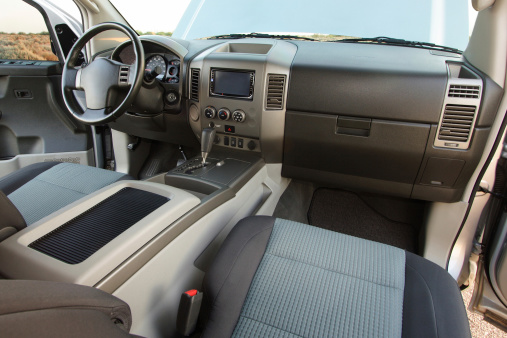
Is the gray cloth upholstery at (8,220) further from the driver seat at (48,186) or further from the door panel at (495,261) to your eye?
the door panel at (495,261)

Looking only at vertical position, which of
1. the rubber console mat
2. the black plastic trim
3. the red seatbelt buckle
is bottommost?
the rubber console mat

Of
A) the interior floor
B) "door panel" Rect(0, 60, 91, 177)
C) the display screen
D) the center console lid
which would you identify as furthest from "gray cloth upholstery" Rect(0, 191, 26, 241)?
"door panel" Rect(0, 60, 91, 177)

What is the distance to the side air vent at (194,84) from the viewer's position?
1.63 meters

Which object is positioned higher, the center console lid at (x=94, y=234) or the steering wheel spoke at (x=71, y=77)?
the steering wheel spoke at (x=71, y=77)

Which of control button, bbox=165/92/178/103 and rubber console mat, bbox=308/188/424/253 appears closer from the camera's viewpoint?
control button, bbox=165/92/178/103

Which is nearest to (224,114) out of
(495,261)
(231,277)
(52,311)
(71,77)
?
(71,77)

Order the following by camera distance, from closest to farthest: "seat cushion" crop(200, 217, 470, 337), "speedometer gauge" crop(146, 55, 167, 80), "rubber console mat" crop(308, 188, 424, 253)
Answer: "seat cushion" crop(200, 217, 470, 337), "speedometer gauge" crop(146, 55, 167, 80), "rubber console mat" crop(308, 188, 424, 253)

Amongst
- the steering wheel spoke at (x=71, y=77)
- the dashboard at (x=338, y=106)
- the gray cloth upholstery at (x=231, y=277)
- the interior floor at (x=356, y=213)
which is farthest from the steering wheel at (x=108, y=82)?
the interior floor at (x=356, y=213)

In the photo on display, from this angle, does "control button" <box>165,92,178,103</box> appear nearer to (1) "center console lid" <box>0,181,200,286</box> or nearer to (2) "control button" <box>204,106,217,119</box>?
(2) "control button" <box>204,106,217,119</box>

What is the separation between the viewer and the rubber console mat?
74.2 inches

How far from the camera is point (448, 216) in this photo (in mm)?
1517

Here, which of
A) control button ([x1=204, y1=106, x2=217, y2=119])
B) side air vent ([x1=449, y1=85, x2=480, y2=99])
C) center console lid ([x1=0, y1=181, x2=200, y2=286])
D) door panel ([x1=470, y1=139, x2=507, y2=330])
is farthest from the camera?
control button ([x1=204, y1=106, x2=217, y2=119])

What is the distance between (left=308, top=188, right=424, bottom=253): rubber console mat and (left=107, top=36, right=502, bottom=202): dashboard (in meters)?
0.42

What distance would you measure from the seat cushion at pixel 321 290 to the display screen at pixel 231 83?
0.68 metres
